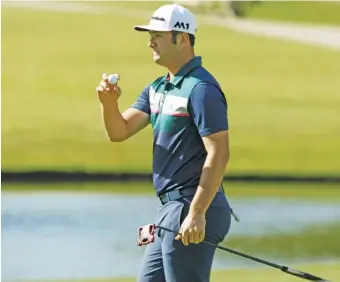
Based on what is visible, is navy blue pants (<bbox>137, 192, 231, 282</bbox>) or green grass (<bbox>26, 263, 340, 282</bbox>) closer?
navy blue pants (<bbox>137, 192, 231, 282</bbox>)

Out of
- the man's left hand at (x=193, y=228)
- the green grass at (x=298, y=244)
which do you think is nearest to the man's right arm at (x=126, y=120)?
the man's left hand at (x=193, y=228)

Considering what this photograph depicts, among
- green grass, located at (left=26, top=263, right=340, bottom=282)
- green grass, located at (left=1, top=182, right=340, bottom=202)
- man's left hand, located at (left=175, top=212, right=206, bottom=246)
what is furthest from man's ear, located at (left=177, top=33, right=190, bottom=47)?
green grass, located at (left=1, top=182, right=340, bottom=202)

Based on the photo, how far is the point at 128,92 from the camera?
26.9ft

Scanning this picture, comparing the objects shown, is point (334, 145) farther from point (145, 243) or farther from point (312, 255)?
point (145, 243)

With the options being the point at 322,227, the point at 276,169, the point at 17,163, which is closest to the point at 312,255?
the point at 322,227

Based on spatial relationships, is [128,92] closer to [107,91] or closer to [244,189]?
[244,189]

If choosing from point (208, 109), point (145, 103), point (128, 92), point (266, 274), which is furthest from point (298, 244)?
point (208, 109)

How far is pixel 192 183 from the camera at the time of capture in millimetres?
3594

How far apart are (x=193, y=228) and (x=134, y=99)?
4.76 meters

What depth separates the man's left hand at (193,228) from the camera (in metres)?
3.43

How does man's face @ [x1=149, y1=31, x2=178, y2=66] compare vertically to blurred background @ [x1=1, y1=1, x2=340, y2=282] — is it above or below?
below

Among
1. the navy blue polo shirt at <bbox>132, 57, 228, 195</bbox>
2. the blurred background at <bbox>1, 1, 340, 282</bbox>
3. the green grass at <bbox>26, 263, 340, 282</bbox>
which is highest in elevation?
the blurred background at <bbox>1, 1, 340, 282</bbox>

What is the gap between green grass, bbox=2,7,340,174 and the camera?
808 cm

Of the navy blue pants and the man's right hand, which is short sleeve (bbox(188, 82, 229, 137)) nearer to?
the navy blue pants
